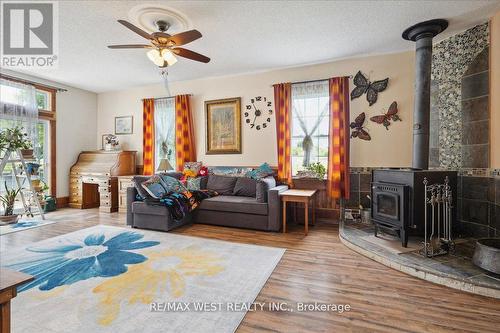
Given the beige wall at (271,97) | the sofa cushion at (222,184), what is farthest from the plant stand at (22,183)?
the sofa cushion at (222,184)

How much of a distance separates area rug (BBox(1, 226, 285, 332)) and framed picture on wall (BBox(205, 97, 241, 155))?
2.22m

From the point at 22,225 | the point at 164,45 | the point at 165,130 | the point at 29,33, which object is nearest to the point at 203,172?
the point at 165,130

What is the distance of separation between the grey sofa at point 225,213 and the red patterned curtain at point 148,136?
1522mm

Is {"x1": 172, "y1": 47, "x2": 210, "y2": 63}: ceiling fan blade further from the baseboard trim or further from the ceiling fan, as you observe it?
the baseboard trim

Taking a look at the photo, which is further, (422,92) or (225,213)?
(225,213)

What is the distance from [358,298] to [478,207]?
2.36 metres

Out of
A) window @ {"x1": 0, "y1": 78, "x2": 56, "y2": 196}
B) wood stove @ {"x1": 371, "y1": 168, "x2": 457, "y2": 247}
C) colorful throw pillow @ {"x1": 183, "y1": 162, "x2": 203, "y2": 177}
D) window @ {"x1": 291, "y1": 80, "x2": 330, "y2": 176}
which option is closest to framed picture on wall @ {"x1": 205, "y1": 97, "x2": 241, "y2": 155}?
colorful throw pillow @ {"x1": 183, "y1": 162, "x2": 203, "y2": 177}

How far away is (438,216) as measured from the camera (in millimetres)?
2686

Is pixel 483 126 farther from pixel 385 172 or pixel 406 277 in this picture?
pixel 406 277

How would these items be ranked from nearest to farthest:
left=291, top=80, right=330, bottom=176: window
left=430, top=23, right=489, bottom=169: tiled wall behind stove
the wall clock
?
left=430, top=23, right=489, bottom=169: tiled wall behind stove
left=291, top=80, right=330, bottom=176: window
the wall clock

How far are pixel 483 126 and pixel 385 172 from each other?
1.31m

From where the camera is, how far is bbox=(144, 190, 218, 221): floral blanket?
3.80 meters

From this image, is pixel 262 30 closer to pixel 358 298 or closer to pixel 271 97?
pixel 271 97

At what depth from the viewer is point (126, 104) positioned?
6066 millimetres
